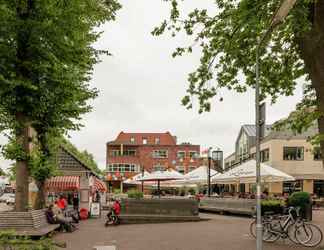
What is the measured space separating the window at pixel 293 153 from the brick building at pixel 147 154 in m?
39.4

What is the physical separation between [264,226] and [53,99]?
8696mm

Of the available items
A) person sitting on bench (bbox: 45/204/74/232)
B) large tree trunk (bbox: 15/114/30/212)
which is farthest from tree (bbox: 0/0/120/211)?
person sitting on bench (bbox: 45/204/74/232)

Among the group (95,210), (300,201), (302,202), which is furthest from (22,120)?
(302,202)

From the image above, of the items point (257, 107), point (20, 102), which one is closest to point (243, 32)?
point (257, 107)

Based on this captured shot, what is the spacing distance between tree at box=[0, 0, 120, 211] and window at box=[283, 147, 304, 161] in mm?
43697

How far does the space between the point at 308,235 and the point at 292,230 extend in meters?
0.55

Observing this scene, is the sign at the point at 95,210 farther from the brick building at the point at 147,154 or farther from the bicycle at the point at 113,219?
the brick building at the point at 147,154

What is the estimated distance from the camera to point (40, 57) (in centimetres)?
1708

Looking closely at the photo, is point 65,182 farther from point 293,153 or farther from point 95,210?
point 293,153

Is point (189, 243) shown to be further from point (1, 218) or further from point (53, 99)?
point (53, 99)

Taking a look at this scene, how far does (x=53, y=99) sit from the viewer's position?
1861 cm

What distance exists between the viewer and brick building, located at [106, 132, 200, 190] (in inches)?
3863

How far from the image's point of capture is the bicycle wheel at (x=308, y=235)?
14742 millimetres

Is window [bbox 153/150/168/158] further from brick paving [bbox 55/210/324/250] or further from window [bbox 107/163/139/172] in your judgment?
brick paving [bbox 55/210/324/250]
